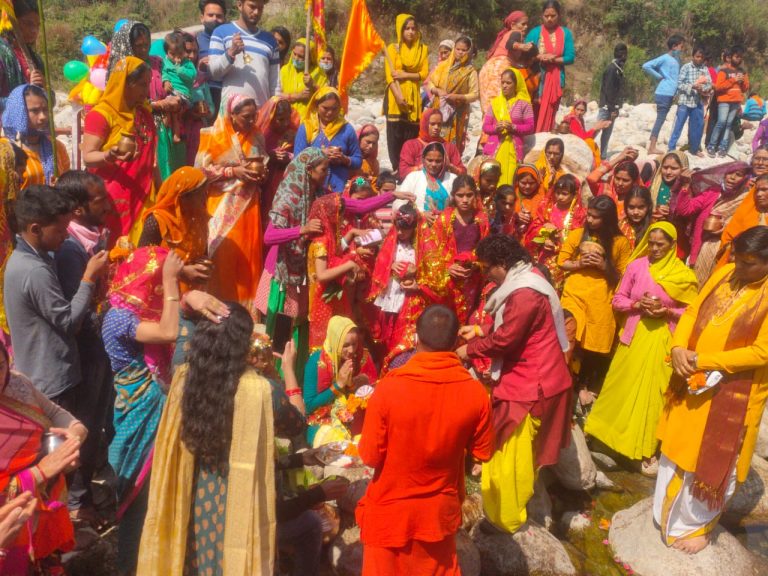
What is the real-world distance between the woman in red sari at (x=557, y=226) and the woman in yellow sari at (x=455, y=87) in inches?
91.2

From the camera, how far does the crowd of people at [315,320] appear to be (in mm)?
2811

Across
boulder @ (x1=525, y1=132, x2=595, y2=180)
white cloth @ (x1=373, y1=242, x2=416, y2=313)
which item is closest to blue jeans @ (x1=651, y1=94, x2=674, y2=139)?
boulder @ (x1=525, y1=132, x2=595, y2=180)

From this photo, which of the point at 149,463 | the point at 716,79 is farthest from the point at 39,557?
the point at 716,79

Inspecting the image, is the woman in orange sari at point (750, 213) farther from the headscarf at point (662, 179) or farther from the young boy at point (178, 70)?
the young boy at point (178, 70)

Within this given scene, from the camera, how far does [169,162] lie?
6.35m

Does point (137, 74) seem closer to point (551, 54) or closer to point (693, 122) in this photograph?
point (551, 54)

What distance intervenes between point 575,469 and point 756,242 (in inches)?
84.9

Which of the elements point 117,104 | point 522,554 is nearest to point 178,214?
point 117,104

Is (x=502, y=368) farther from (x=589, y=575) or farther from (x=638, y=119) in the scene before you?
(x=638, y=119)

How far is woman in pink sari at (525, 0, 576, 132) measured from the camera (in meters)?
9.34

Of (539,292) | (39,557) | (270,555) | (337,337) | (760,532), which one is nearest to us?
(39,557)

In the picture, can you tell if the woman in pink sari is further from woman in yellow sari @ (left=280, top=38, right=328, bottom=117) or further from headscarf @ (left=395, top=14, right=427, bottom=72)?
woman in yellow sari @ (left=280, top=38, right=328, bottom=117)

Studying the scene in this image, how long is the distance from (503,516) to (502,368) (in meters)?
0.90

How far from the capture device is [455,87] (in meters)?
8.15
